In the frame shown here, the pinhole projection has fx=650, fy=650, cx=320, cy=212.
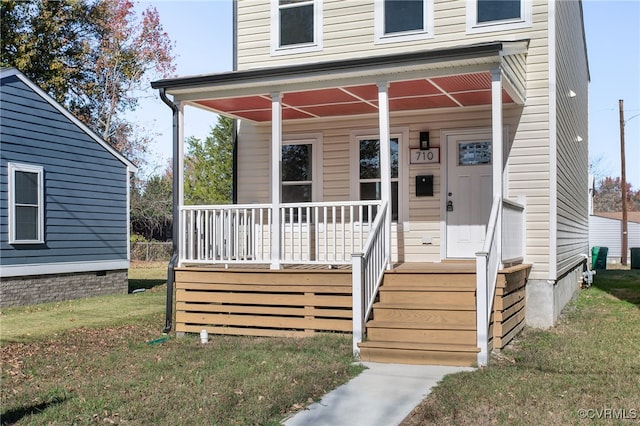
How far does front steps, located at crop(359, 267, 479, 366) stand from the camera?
6.75 m

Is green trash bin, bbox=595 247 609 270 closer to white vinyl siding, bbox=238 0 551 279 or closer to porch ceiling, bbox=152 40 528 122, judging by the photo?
white vinyl siding, bbox=238 0 551 279

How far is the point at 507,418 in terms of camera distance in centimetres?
476

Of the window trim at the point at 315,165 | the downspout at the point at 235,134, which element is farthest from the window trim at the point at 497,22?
the downspout at the point at 235,134

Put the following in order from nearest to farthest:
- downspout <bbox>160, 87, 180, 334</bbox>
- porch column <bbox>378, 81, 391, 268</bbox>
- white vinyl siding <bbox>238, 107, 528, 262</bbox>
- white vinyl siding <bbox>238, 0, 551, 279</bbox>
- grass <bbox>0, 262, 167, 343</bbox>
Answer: porch column <bbox>378, 81, 391, 268</bbox> < downspout <bbox>160, 87, 180, 334</bbox> < white vinyl siding <bbox>238, 0, 551, 279</bbox> < grass <bbox>0, 262, 167, 343</bbox> < white vinyl siding <bbox>238, 107, 528, 262</bbox>

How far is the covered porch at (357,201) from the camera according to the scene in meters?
7.55

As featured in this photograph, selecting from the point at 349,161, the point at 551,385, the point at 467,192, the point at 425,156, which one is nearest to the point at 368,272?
the point at 551,385

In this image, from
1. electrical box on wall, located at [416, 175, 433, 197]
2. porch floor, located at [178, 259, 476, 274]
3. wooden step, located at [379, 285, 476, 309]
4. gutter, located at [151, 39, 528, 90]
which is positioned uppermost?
gutter, located at [151, 39, 528, 90]

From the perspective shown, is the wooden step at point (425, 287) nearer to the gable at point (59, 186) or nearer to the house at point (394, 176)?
the house at point (394, 176)

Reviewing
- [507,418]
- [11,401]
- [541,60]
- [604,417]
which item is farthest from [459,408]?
[541,60]

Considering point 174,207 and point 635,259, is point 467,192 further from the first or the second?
point 635,259

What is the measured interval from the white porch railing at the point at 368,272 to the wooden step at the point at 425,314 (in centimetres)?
18

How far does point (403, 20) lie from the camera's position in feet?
34.9

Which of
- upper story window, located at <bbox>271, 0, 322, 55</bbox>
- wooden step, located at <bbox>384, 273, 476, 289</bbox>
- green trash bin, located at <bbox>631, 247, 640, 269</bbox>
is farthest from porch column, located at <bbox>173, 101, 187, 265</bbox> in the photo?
green trash bin, located at <bbox>631, 247, 640, 269</bbox>

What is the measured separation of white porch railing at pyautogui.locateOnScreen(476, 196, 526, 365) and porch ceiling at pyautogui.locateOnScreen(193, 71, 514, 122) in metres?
1.67
